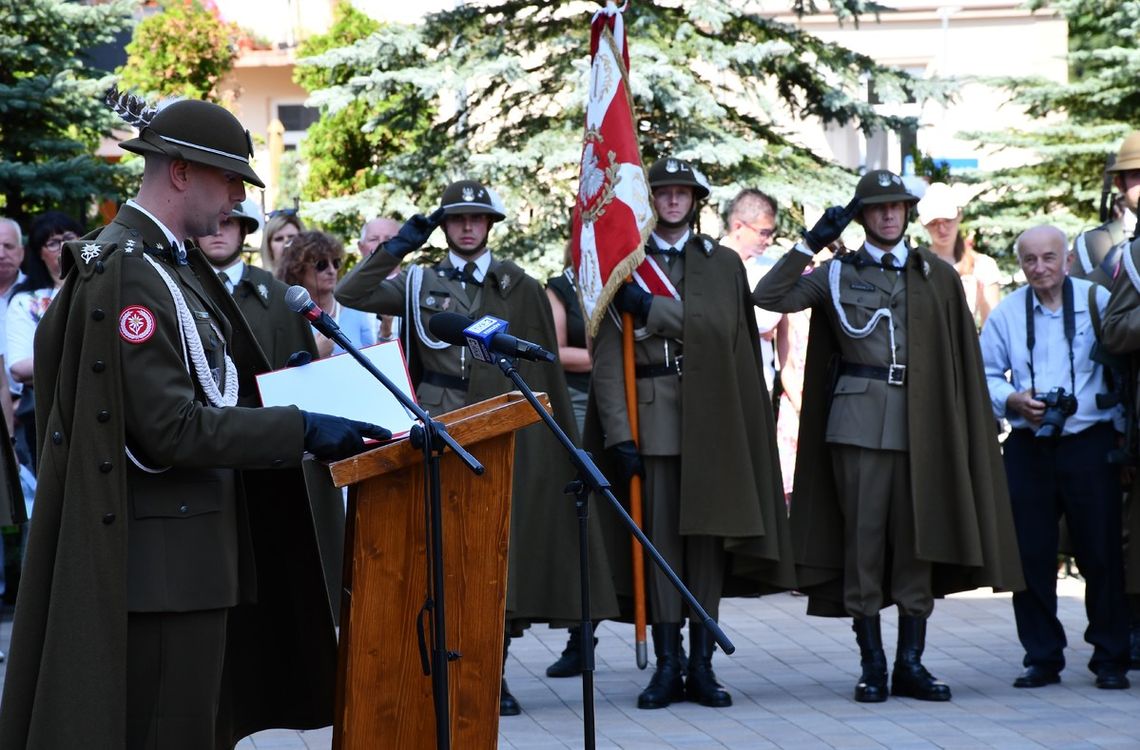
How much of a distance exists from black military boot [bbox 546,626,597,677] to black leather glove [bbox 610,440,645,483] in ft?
3.46

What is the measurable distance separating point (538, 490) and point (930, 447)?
1758 mm

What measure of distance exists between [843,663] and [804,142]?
7716 mm

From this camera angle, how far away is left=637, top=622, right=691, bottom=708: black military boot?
7435 millimetres

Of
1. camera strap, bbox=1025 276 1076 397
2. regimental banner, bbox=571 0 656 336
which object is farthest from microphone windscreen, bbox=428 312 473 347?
camera strap, bbox=1025 276 1076 397

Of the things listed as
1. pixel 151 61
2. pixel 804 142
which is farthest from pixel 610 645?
pixel 151 61

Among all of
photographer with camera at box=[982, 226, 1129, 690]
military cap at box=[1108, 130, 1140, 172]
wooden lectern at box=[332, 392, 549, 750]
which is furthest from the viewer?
military cap at box=[1108, 130, 1140, 172]

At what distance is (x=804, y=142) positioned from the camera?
15.4 meters

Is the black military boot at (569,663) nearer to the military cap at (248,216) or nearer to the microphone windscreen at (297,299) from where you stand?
the military cap at (248,216)

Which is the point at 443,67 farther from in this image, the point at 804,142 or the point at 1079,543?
the point at 1079,543

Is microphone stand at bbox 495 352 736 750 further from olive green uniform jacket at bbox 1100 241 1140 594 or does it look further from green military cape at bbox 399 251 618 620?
olive green uniform jacket at bbox 1100 241 1140 594

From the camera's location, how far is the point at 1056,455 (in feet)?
26.3

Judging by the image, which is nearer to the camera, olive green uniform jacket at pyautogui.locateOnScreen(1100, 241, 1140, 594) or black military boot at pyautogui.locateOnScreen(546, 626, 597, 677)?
olive green uniform jacket at pyautogui.locateOnScreen(1100, 241, 1140, 594)

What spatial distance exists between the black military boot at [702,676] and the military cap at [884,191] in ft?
6.71

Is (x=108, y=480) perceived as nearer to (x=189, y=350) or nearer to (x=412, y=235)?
(x=189, y=350)
